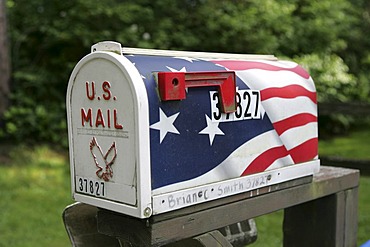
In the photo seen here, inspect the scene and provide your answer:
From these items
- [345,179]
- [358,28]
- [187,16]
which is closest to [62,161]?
[187,16]

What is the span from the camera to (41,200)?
4773 mm

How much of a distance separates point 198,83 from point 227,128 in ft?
0.60

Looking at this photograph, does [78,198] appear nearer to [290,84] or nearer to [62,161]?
[290,84]

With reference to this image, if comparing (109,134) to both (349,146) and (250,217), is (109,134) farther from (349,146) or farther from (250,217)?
(349,146)

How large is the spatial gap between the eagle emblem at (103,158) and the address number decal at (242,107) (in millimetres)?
323

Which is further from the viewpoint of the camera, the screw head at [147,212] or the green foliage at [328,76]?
the green foliage at [328,76]

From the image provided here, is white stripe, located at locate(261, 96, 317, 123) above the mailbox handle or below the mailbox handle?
below

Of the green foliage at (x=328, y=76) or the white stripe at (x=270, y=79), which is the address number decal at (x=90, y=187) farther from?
the green foliage at (x=328, y=76)

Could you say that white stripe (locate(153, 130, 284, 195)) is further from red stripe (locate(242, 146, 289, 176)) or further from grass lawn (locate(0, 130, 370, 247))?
grass lawn (locate(0, 130, 370, 247))

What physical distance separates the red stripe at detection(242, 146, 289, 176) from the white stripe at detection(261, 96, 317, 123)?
0.34 ft

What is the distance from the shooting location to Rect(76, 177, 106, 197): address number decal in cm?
148

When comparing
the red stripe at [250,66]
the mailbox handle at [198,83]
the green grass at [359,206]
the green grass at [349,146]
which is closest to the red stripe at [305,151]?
the red stripe at [250,66]

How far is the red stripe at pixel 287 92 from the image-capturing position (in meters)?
1.76

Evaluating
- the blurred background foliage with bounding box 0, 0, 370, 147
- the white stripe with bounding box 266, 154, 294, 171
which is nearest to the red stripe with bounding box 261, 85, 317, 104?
the white stripe with bounding box 266, 154, 294, 171
